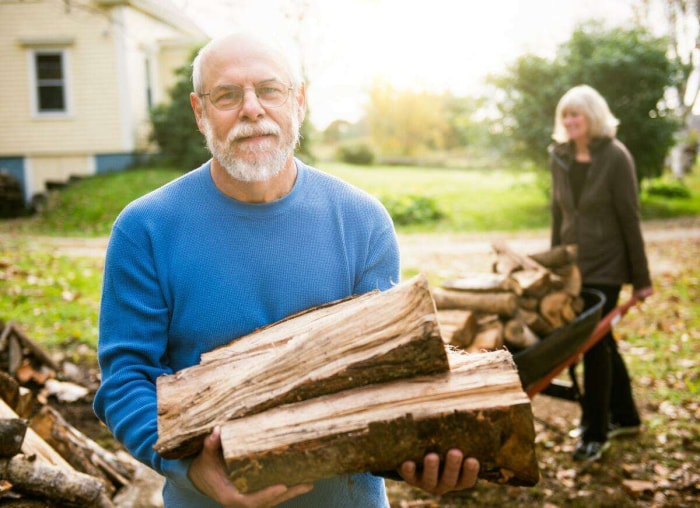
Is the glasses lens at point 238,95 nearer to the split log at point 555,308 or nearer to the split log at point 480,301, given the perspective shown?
the split log at point 480,301

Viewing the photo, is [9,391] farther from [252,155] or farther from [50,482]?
[252,155]

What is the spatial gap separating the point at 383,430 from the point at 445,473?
231mm

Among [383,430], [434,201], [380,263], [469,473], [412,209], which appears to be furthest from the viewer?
[434,201]

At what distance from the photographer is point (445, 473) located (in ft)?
5.03

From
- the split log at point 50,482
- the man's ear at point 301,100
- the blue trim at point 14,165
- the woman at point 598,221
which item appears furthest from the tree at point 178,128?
the man's ear at point 301,100

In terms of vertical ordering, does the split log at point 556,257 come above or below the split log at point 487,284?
above

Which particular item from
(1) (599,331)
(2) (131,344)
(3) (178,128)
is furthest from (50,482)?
(3) (178,128)

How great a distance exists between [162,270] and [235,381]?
0.46 meters

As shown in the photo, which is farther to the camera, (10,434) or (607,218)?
(607,218)

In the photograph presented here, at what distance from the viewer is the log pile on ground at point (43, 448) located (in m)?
2.55

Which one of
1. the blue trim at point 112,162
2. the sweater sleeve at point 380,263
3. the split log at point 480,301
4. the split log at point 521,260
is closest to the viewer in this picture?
the sweater sleeve at point 380,263

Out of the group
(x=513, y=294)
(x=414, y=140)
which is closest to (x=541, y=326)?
(x=513, y=294)

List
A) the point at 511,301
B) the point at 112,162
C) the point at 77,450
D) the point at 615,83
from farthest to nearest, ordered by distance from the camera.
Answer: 1. the point at 112,162
2. the point at 615,83
3. the point at 511,301
4. the point at 77,450

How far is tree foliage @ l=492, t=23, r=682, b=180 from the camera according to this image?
1327 centimetres
